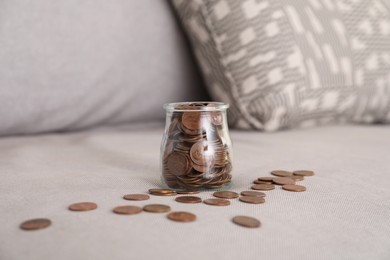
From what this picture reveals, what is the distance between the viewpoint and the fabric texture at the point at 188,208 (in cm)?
47

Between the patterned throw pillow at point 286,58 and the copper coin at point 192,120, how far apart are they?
0.47 meters

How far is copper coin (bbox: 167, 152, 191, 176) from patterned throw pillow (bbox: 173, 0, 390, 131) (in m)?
0.50

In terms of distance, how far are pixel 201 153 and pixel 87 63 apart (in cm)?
51

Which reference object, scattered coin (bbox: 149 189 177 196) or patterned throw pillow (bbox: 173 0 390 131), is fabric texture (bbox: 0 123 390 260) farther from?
patterned throw pillow (bbox: 173 0 390 131)

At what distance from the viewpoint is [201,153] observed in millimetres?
642

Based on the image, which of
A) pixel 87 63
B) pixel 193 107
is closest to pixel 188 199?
pixel 193 107

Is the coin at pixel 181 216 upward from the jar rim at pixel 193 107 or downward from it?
downward

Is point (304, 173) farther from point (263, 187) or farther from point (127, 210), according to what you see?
point (127, 210)

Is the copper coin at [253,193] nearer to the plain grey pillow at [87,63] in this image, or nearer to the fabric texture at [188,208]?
the fabric texture at [188,208]

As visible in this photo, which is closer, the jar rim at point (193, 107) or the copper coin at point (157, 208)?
the copper coin at point (157, 208)

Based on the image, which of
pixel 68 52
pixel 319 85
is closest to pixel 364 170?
pixel 319 85

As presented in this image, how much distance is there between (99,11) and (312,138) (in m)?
0.50

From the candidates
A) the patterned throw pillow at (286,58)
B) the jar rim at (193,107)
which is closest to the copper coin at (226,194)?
the jar rim at (193,107)

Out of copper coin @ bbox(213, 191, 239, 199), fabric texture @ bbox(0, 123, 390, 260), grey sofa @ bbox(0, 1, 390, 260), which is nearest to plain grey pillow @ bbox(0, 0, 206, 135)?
grey sofa @ bbox(0, 1, 390, 260)
